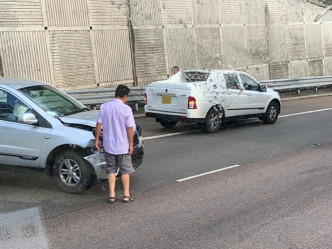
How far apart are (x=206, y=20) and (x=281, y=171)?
13261 millimetres

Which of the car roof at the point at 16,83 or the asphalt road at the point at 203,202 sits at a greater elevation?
the car roof at the point at 16,83

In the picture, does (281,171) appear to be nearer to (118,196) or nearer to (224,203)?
(224,203)

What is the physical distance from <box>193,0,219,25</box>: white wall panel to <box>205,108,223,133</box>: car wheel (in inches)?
340

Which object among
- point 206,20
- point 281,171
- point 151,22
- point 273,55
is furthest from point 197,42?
point 281,171

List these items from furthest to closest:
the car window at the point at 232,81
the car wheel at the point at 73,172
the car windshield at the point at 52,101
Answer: the car window at the point at 232,81 → the car windshield at the point at 52,101 → the car wheel at the point at 73,172

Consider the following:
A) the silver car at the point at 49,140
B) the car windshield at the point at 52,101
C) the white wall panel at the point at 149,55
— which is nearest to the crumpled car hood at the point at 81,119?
the silver car at the point at 49,140

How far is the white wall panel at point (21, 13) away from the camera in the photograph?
1276 cm

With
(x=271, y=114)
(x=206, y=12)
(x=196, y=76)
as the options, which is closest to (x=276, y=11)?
(x=206, y=12)

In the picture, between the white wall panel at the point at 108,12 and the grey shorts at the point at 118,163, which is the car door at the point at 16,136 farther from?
the white wall panel at the point at 108,12

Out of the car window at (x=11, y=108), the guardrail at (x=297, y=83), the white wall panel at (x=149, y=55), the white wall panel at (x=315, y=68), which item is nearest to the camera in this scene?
the car window at (x=11, y=108)

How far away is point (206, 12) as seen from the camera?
19188 mm

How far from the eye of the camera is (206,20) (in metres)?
19.2

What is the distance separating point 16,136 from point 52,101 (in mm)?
855

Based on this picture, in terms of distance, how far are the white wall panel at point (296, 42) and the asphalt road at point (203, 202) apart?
15.7m
